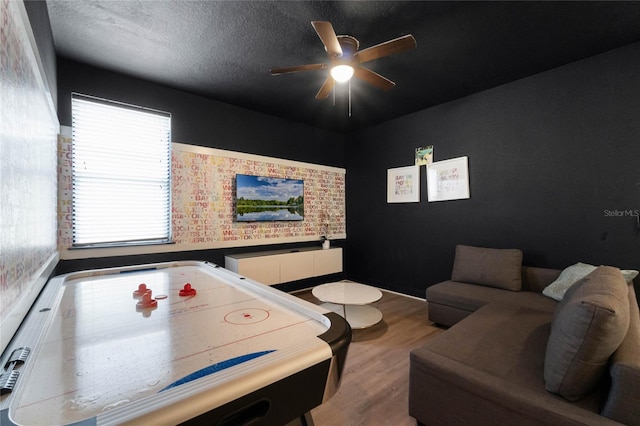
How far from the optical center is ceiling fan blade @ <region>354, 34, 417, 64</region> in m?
1.85

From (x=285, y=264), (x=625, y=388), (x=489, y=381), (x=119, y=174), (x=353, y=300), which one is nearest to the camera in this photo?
(x=625, y=388)

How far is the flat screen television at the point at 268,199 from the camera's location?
3.69 metres

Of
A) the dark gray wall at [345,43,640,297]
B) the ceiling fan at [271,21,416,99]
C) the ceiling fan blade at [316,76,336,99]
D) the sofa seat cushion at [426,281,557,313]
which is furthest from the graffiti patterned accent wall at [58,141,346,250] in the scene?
the sofa seat cushion at [426,281,557,313]

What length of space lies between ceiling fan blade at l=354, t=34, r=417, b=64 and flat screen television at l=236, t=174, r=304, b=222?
2225mm

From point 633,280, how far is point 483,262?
1.10 meters

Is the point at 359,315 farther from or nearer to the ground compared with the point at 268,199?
nearer to the ground

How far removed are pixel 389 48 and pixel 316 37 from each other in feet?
2.24

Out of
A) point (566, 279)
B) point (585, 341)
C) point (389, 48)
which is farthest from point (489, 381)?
point (389, 48)

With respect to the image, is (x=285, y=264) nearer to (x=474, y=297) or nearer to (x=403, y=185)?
(x=403, y=185)

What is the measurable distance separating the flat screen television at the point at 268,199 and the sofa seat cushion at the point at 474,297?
231 centimetres

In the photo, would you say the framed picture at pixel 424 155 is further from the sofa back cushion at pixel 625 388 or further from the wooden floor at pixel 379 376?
the sofa back cushion at pixel 625 388

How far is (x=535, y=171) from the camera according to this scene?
9.52ft

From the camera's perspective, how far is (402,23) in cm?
210

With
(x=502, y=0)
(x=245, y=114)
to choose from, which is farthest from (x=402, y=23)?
(x=245, y=114)
